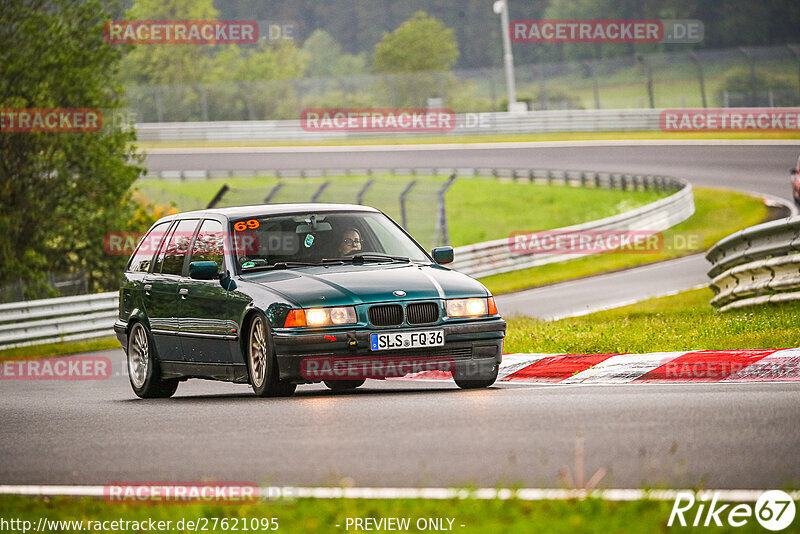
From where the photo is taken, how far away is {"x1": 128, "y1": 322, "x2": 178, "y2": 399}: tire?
1149 centimetres

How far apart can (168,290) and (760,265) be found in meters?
6.64

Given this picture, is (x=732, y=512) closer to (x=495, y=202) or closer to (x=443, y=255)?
(x=443, y=255)

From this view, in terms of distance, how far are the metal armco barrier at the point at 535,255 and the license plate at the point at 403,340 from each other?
18.2m

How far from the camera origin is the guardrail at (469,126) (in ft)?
177

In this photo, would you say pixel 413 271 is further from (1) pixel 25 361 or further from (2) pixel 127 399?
(1) pixel 25 361

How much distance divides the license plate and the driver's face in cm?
145

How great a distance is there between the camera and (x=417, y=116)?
191 feet

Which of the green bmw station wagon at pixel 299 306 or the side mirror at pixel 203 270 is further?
the side mirror at pixel 203 270

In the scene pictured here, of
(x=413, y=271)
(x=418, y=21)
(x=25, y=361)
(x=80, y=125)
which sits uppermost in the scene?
(x=418, y=21)

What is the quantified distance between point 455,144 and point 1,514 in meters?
50.1

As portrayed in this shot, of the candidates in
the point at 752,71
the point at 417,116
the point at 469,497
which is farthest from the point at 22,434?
the point at 417,116

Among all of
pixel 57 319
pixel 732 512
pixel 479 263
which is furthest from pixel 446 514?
pixel 479 263

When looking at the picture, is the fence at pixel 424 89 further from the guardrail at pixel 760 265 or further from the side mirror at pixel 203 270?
the side mirror at pixel 203 270

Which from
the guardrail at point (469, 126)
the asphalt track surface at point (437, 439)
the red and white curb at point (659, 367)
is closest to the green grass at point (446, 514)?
the asphalt track surface at point (437, 439)
